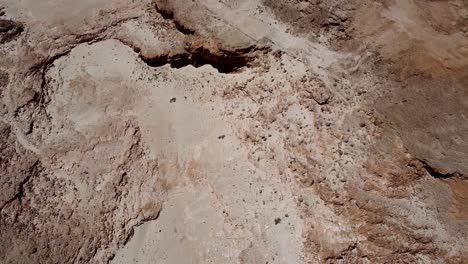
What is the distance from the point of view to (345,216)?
2943 millimetres

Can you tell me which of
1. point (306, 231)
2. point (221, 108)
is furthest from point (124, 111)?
point (306, 231)

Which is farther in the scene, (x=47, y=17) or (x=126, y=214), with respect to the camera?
(x=47, y=17)

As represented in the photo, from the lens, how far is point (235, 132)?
3.24 m

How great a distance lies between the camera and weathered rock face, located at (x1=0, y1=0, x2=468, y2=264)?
2.94 meters

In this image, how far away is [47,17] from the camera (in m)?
3.55

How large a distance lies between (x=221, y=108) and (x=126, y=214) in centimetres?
97

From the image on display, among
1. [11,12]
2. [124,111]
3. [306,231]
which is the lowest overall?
[306,231]

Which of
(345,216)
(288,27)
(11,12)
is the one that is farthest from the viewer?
(11,12)

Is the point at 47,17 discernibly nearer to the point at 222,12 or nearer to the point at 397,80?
the point at 222,12

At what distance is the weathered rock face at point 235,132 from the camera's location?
294cm

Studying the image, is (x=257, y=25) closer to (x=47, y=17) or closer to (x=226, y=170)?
(x=226, y=170)

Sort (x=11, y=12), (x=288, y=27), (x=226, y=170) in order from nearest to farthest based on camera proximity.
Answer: (x=226, y=170)
(x=288, y=27)
(x=11, y=12)

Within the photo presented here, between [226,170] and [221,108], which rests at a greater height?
[221,108]

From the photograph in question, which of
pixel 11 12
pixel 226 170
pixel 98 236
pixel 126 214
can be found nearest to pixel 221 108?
pixel 226 170
